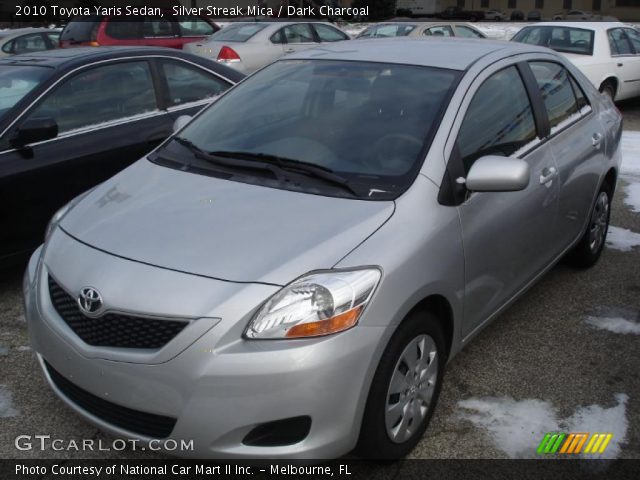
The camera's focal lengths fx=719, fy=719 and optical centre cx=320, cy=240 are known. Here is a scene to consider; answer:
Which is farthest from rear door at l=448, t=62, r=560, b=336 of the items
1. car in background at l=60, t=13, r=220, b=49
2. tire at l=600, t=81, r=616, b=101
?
car in background at l=60, t=13, r=220, b=49

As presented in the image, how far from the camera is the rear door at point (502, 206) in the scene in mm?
3203

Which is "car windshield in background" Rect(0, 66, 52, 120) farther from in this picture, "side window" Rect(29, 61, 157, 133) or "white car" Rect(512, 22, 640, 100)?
"white car" Rect(512, 22, 640, 100)

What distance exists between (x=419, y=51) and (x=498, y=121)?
59cm

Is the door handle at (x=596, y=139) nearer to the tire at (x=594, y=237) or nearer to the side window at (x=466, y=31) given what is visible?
the tire at (x=594, y=237)

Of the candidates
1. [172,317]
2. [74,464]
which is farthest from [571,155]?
[74,464]

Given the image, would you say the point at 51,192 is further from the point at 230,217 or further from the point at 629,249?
the point at 629,249

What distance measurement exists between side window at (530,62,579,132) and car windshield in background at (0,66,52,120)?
3176mm

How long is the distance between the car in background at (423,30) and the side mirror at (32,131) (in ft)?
33.8

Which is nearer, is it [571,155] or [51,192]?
[571,155]

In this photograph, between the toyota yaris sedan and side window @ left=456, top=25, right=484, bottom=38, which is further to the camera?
side window @ left=456, top=25, right=484, bottom=38

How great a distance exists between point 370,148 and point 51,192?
2.34 metres

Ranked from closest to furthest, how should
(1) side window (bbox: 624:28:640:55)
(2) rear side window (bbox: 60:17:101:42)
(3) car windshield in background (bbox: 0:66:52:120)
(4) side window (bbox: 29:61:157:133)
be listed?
(3) car windshield in background (bbox: 0:66:52:120) < (4) side window (bbox: 29:61:157:133) < (1) side window (bbox: 624:28:640:55) < (2) rear side window (bbox: 60:17:101:42)

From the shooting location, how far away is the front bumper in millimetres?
2381

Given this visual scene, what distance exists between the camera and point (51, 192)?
180 inches
